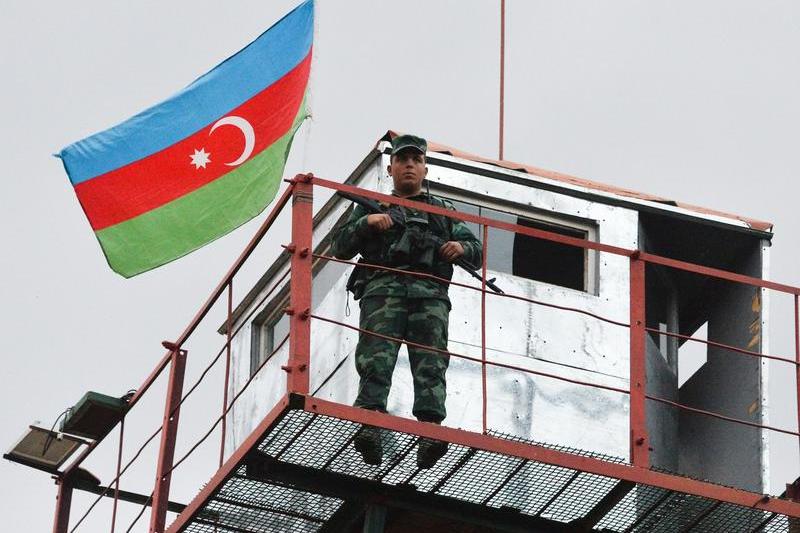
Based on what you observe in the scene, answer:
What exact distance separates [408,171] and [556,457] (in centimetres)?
247

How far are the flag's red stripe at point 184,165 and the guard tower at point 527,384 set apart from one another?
3.60ft

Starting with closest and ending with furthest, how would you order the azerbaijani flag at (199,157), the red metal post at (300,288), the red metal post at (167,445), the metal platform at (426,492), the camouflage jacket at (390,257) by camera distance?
the red metal post at (300,288) → the metal platform at (426,492) → the camouflage jacket at (390,257) → the red metal post at (167,445) → the azerbaijani flag at (199,157)

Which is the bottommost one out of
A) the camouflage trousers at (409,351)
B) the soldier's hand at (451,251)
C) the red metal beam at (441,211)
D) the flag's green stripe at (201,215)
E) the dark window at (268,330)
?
the camouflage trousers at (409,351)

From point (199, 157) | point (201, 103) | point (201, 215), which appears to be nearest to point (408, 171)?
point (201, 215)

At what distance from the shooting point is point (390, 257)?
15375 millimetres

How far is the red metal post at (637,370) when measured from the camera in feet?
50.2

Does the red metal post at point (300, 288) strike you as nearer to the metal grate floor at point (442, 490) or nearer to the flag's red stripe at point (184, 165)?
the metal grate floor at point (442, 490)

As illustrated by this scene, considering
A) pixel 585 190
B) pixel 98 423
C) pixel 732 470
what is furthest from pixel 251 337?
pixel 732 470

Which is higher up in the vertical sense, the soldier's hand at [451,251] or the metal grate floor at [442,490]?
the soldier's hand at [451,251]

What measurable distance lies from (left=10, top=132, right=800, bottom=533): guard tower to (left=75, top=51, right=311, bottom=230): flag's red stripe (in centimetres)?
110

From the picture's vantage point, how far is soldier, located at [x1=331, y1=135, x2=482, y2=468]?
14.9 meters

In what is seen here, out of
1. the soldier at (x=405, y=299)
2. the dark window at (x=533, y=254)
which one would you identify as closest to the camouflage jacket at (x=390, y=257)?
the soldier at (x=405, y=299)

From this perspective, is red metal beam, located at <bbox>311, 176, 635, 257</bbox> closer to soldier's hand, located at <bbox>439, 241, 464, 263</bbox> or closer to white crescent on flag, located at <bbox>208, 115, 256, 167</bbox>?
soldier's hand, located at <bbox>439, 241, 464, 263</bbox>

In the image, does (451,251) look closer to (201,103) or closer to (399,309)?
(399,309)
